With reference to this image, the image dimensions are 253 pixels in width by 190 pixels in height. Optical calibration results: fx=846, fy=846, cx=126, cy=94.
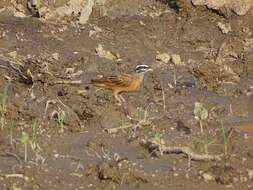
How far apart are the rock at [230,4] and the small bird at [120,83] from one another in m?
2.86

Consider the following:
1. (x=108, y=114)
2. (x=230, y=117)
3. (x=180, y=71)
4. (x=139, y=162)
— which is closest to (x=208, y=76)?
(x=180, y=71)

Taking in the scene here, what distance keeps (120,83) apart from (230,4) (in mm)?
3329

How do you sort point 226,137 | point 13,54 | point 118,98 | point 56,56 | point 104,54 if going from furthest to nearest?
point 104,54, point 56,56, point 13,54, point 118,98, point 226,137

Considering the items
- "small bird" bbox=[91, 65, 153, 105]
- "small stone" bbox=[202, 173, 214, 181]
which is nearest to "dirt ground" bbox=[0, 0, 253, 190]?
"small stone" bbox=[202, 173, 214, 181]

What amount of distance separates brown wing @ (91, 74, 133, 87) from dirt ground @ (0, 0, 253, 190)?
0.52 feet

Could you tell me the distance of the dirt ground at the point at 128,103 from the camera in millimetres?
7582

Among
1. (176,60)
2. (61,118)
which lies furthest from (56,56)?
(61,118)

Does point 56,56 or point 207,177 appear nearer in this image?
point 207,177

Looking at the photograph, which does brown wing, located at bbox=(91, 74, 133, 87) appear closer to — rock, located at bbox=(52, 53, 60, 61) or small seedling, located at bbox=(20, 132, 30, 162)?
rock, located at bbox=(52, 53, 60, 61)

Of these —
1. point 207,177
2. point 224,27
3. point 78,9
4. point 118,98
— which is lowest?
point 207,177

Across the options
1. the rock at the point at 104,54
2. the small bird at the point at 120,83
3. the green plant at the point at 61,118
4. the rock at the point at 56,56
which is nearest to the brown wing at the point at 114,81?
the small bird at the point at 120,83

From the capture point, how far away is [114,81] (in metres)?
9.52

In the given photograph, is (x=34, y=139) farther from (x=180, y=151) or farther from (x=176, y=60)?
(x=176, y=60)

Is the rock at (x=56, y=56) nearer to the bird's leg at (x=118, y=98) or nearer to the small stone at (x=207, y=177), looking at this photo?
the bird's leg at (x=118, y=98)
